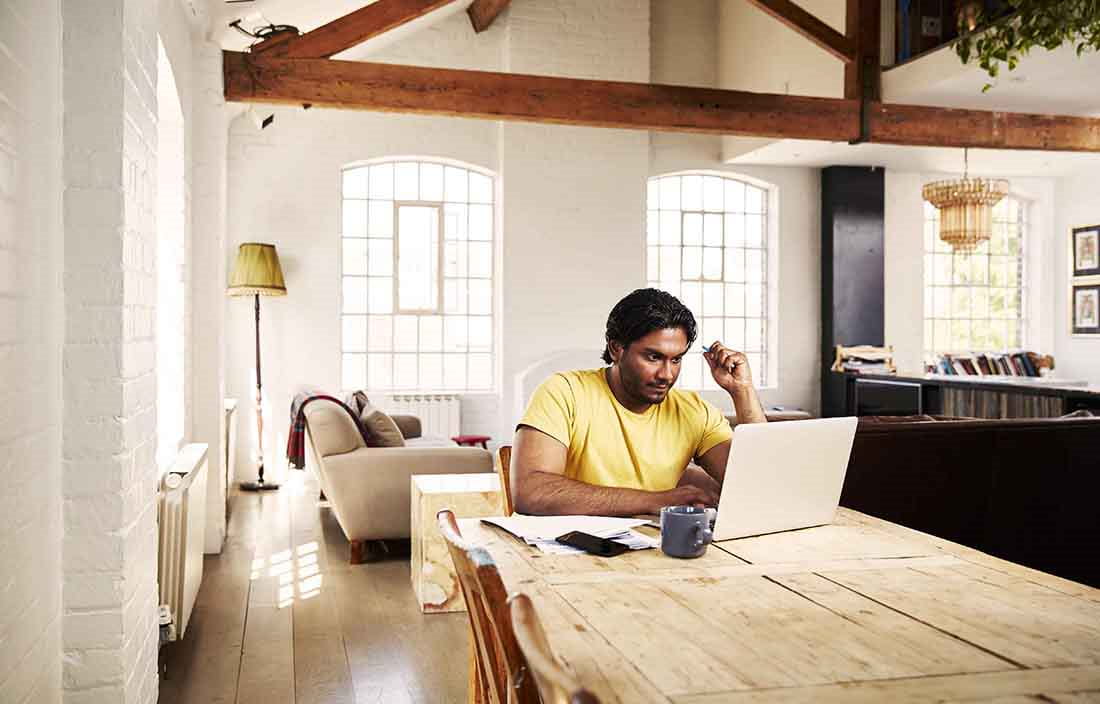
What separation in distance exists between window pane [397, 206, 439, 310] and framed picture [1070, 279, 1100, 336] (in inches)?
253

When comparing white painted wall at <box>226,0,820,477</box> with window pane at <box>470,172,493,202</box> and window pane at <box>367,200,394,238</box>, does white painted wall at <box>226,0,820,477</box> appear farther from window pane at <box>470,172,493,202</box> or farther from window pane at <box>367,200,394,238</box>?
window pane at <box>367,200,394,238</box>

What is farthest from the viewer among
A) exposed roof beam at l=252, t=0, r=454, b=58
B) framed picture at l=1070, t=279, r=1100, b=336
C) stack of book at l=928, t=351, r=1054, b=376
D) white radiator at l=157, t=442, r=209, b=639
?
framed picture at l=1070, t=279, r=1100, b=336

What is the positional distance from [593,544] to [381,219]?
22.8 feet

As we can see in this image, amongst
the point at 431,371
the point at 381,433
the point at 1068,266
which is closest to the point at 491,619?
the point at 381,433

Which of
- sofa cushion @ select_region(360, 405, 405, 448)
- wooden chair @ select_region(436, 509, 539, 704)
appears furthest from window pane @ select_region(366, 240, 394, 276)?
wooden chair @ select_region(436, 509, 539, 704)

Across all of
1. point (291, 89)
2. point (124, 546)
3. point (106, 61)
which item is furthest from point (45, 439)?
point (291, 89)

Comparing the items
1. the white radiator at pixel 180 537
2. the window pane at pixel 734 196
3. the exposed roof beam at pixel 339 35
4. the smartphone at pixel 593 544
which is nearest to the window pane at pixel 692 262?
the window pane at pixel 734 196

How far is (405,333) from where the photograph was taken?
28.1 ft

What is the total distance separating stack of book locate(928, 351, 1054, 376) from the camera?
8992 mm

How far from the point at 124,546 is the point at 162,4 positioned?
287cm

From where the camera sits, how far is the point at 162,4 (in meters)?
4.21

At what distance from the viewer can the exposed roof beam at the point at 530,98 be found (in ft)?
18.7

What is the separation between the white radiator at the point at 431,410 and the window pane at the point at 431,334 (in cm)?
50

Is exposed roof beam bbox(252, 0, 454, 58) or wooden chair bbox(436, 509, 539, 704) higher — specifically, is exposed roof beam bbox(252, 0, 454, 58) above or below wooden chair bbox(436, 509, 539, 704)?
above
